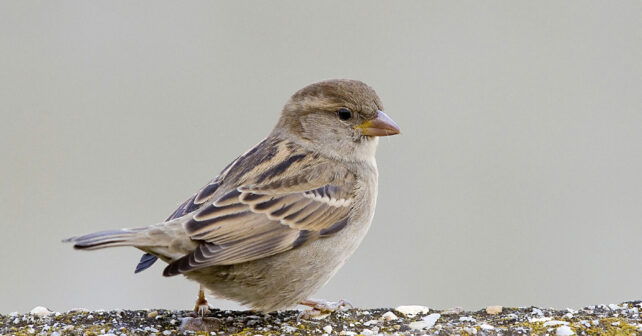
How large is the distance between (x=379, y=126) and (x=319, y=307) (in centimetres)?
138

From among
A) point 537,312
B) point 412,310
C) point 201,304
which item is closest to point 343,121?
point 412,310

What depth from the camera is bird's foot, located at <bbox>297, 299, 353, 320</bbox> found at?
522 centimetres

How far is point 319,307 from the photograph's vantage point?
5.32 m

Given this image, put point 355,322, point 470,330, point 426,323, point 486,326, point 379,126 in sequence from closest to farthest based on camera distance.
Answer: point 470,330, point 486,326, point 426,323, point 355,322, point 379,126

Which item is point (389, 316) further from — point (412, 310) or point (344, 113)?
point (344, 113)

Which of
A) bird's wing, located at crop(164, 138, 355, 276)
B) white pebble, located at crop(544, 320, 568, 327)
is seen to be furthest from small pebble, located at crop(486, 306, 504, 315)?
bird's wing, located at crop(164, 138, 355, 276)

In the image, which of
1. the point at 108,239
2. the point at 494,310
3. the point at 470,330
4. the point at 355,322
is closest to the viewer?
the point at 108,239

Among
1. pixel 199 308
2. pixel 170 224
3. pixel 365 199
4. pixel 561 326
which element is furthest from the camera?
pixel 365 199

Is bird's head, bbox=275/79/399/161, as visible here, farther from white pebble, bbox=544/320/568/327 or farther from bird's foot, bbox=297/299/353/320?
white pebble, bbox=544/320/568/327

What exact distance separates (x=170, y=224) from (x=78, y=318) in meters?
0.76

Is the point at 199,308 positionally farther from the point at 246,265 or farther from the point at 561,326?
the point at 561,326

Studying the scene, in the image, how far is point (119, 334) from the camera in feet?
15.0

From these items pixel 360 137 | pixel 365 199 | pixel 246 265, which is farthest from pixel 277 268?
pixel 360 137

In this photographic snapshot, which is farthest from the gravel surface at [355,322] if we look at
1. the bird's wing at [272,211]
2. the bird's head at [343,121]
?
the bird's head at [343,121]
